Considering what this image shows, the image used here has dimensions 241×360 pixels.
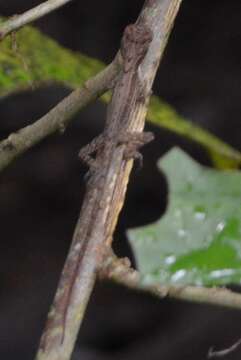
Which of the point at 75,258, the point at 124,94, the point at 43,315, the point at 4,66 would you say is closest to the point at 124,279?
the point at 75,258

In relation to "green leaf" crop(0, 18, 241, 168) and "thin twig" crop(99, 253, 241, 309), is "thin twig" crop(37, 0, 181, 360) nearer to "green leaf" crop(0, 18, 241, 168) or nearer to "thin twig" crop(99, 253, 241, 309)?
"thin twig" crop(99, 253, 241, 309)

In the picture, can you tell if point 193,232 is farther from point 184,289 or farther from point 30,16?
point 30,16

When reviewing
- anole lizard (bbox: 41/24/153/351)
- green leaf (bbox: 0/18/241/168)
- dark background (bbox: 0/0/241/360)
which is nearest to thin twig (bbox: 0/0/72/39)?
anole lizard (bbox: 41/24/153/351)

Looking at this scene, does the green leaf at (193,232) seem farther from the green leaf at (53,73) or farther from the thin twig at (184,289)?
the green leaf at (53,73)

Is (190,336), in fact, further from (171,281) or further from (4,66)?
(171,281)

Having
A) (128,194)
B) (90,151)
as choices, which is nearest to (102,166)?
(90,151)

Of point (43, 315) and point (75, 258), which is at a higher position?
point (75, 258)
